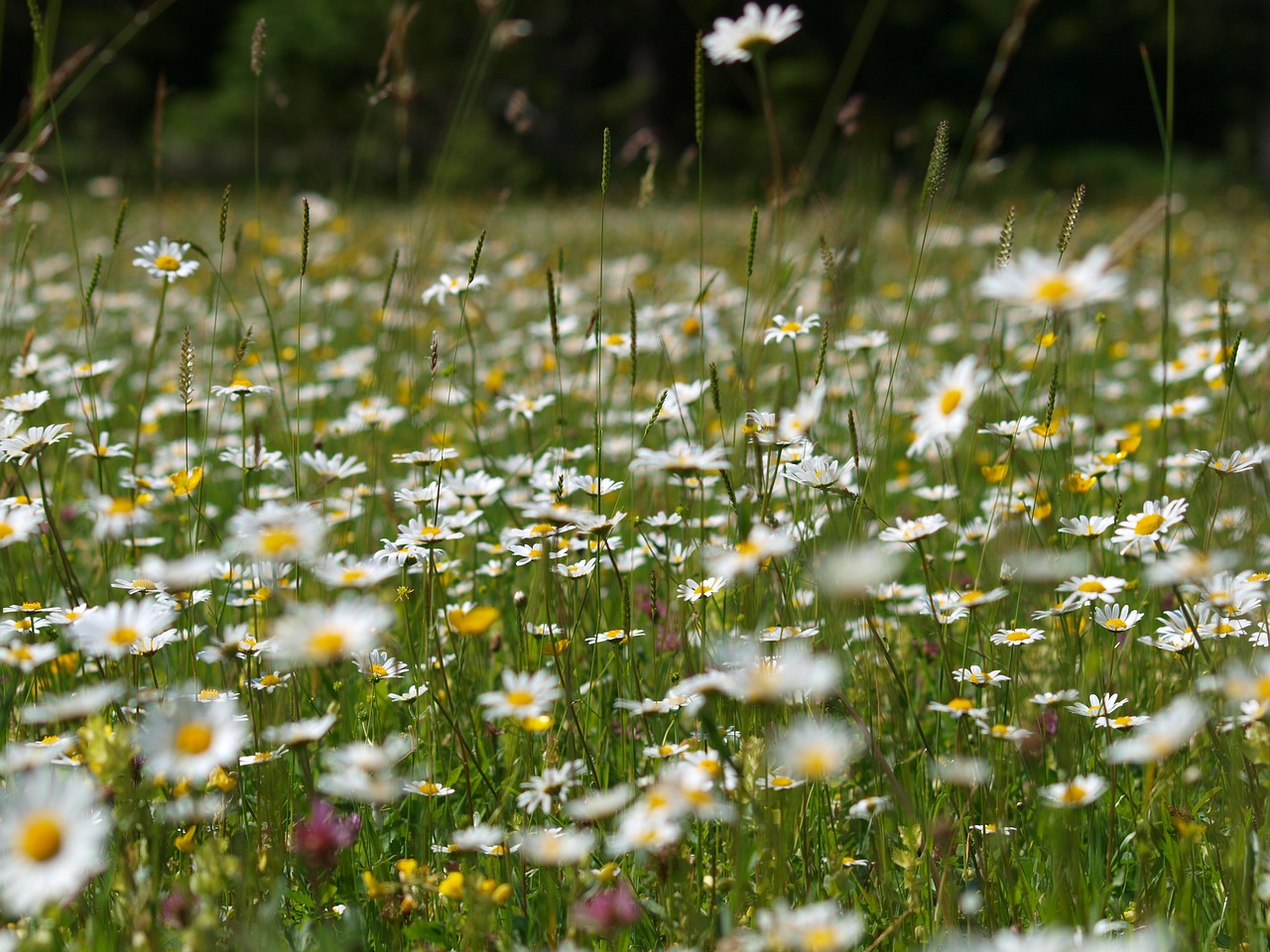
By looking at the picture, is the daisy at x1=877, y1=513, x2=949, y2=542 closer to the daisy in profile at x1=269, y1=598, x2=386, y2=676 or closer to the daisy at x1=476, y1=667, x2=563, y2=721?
the daisy at x1=476, y1=667, x2=563, y2=721

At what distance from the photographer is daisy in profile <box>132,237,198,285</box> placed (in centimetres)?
161

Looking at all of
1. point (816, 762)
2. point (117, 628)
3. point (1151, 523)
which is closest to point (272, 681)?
point (117, 628)

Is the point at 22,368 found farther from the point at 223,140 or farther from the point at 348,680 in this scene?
the point at 223,140

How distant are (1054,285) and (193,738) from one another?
0.68 meters

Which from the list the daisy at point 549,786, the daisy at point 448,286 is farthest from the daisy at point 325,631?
the daisy at point 448,286

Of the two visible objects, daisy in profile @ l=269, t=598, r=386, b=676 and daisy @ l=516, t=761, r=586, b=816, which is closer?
daisy in profile @ l=269, t=598, r=386, b=676

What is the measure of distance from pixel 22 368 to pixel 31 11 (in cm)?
59

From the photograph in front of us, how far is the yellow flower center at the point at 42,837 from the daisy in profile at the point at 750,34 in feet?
3.26

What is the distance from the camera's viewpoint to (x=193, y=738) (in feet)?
2.55

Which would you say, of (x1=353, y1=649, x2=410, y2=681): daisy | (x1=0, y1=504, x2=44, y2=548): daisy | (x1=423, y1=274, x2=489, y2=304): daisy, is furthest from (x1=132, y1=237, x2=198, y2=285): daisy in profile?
(x1=353, y1=649, x2=410, y2=681): daisy

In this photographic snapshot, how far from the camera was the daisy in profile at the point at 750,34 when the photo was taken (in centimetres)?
124

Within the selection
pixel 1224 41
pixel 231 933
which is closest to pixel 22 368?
pixel 231 933

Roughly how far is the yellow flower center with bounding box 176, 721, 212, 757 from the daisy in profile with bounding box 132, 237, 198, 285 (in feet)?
3.22

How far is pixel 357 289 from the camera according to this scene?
4.86 m
